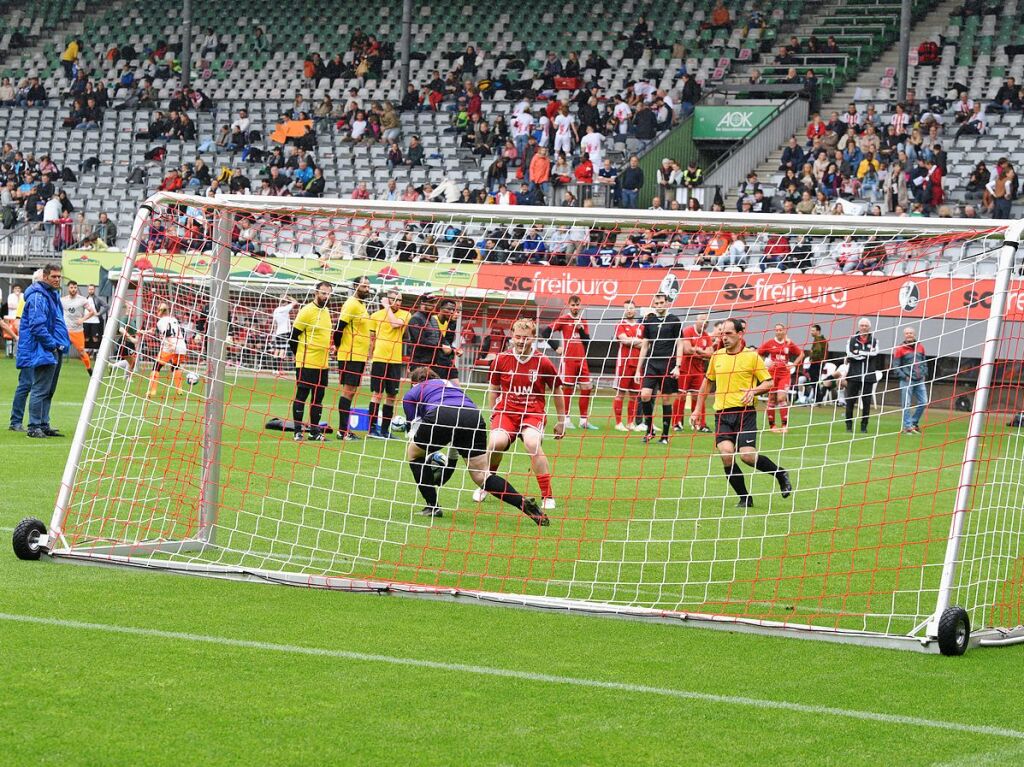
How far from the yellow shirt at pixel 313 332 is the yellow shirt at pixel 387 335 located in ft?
1.76

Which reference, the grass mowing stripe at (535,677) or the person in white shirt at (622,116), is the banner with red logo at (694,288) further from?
the person in white shirt at (622,116)

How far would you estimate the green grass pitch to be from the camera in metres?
4.96

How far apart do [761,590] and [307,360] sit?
763 centimetres

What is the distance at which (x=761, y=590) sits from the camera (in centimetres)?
826

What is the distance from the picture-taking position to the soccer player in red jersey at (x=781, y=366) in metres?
12.1

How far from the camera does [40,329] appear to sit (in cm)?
1457

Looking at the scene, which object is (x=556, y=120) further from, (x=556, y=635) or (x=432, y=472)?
(x=556, y=635)

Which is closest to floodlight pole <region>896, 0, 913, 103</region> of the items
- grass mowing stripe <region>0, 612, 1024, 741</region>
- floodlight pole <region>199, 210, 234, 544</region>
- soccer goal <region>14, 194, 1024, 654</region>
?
soccer goal <region>14, 194, 1024, 654</region>

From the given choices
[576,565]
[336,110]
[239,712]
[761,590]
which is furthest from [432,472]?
[336,110]

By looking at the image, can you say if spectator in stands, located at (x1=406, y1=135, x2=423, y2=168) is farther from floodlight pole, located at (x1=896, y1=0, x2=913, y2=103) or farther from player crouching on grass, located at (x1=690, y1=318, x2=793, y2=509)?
player crouching on grass, located at (x1=690, y1=318, x2=793, y2=509)

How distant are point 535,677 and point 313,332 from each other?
31.2ft

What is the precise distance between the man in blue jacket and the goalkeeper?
545 centimetres

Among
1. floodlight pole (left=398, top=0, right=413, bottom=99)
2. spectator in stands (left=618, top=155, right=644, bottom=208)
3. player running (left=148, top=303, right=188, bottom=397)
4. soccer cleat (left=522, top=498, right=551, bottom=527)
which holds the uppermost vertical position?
floodlight pole (left=398, top=0, right=413, bottom=99)

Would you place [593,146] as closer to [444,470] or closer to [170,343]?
[444,470]
